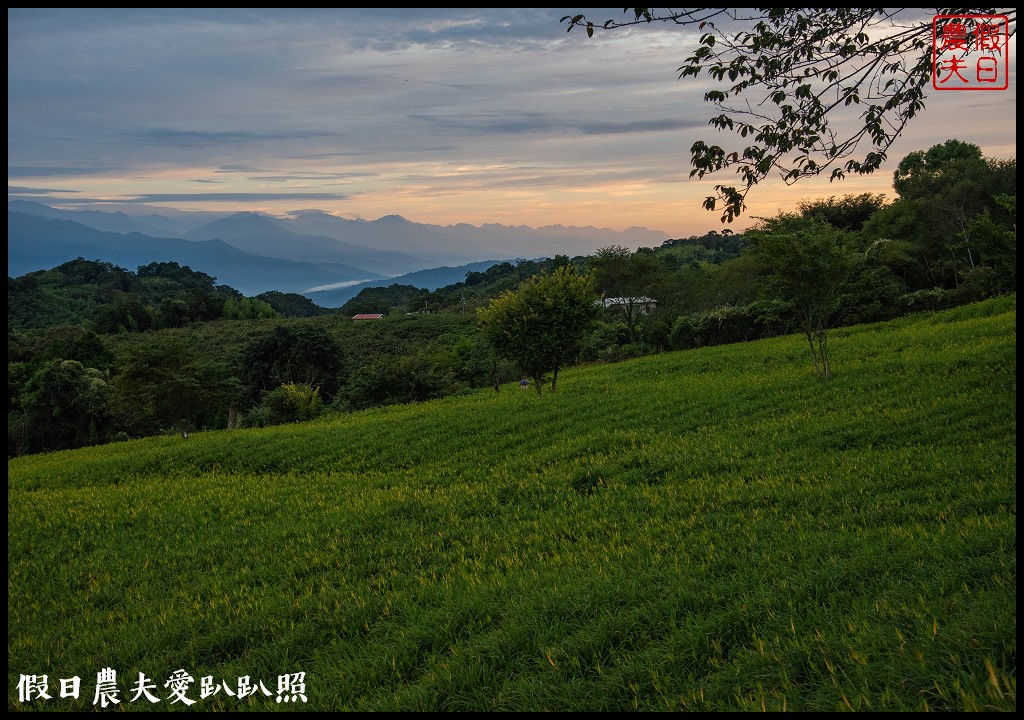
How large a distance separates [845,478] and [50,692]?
894 centimetres

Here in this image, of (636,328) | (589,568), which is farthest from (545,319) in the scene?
(636,328)

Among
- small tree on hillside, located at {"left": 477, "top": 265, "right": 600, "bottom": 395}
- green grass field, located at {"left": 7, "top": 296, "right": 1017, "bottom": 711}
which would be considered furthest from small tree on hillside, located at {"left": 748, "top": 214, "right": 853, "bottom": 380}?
small tree on hillside, located at {"left": 477, "top": 265, "right": 600, "bottom": 395}

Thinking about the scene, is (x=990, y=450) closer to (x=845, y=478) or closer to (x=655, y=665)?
(x=845, y=478)

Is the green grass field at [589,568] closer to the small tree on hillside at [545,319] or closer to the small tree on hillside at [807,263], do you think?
the small tree on hillside at [807,263]

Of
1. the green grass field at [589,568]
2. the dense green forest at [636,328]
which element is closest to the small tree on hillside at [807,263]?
the dense green forest at [636,328]

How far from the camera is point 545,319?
19.9 m

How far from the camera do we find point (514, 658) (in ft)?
16.0

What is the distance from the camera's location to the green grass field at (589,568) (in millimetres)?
4242

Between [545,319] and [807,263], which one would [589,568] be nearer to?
[807,263]

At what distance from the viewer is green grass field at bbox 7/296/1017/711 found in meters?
4.24

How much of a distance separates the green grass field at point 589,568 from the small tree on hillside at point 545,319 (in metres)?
5.03

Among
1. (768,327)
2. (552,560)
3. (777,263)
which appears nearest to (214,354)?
(768,327)

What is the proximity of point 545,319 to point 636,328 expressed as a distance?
25758 mm

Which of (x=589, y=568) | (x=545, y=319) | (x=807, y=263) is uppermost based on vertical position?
(x=807, y=263)
